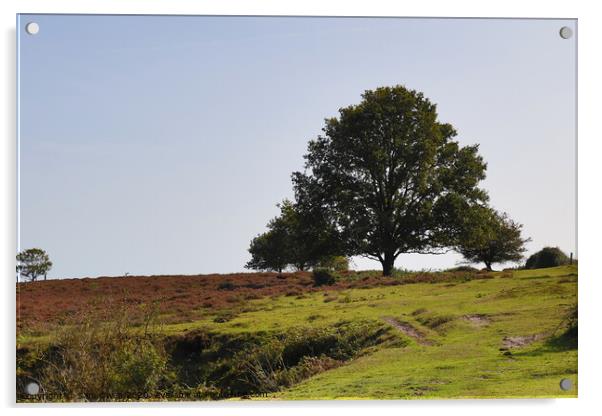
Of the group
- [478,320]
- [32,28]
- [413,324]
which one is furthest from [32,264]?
[478,320]

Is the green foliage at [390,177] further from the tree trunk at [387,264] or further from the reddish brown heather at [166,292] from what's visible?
the reddish brown heather at [166,292]

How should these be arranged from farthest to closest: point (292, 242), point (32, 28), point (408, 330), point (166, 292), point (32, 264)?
point (292, 242) → point (408, 330) → point (166, 292) → point (32, 28) → point (32, 264)

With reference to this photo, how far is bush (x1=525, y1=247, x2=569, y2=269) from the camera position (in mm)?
11203

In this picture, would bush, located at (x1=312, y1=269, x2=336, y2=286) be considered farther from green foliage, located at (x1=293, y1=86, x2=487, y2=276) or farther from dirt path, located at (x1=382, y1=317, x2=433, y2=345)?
dirt path, located at (x1=382, y1=317, x2=433, y2=345)

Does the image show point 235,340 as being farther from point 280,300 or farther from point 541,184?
point 541,184

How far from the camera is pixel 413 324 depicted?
11.5 meters

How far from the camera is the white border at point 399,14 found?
35.6 feet

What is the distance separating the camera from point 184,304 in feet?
37.9

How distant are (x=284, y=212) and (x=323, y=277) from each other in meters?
1.06

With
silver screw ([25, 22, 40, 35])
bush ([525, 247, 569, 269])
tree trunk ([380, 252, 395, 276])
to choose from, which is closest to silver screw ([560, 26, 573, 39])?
bush ([525, 247, 569, 269])

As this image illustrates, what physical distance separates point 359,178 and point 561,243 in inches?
110

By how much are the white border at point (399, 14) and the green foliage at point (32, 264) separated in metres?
0.13

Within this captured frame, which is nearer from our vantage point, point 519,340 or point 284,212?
point 519,340

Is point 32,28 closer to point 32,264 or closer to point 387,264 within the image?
point 32,264
